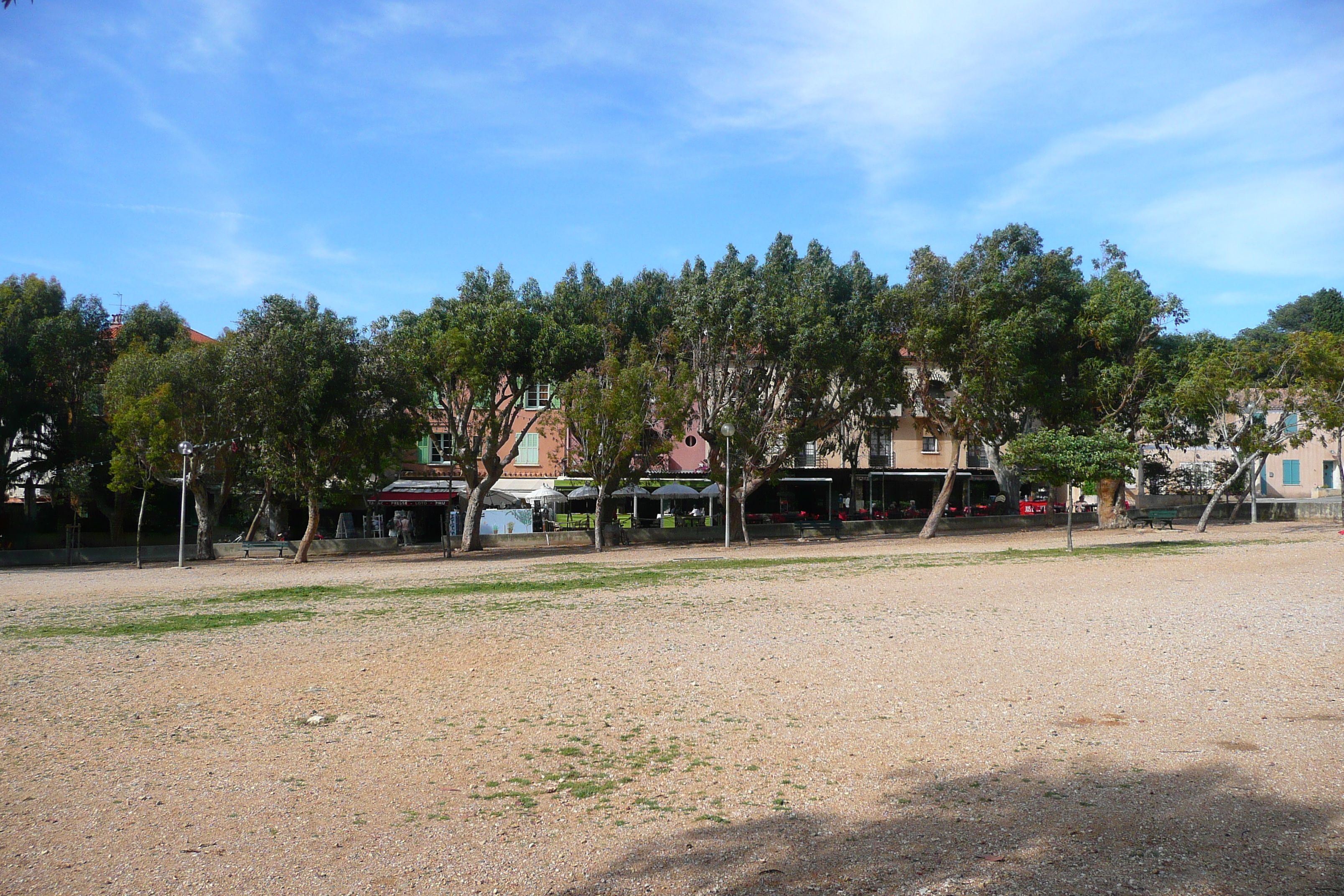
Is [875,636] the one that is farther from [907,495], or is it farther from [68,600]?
[907,495]

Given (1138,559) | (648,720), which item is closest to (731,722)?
(648,720)

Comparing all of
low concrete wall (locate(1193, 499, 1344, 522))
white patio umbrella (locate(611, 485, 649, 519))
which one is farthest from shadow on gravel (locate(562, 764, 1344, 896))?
low concrete wall (locate(1193, 499, 1344, 522))

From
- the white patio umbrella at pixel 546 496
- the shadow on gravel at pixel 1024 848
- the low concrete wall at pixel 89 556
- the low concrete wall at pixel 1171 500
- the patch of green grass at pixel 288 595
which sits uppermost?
the white patio umbrella at pixel 546 496

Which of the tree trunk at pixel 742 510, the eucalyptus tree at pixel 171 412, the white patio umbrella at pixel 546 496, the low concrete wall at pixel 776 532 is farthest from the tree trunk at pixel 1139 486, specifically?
the eucalyptus tree at pixel 171 412

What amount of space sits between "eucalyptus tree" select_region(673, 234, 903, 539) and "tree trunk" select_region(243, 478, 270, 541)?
15.4m

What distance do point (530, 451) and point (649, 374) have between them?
16923 millimetres

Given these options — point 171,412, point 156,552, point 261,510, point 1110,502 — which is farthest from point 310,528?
point 1110,502

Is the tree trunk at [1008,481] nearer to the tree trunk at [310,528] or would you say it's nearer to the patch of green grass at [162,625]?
the tree trunk at [310,528]

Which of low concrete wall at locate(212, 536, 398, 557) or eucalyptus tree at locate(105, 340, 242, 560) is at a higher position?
eucalyptus tree at locate(105, 340, 242, 560)

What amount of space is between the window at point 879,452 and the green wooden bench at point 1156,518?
638 inches

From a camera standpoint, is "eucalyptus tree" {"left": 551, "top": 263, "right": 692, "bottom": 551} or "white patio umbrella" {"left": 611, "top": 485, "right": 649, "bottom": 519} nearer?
"eucalyptus tree" {"left": 551, "top": 263, "right": 692, "bottom": 551}

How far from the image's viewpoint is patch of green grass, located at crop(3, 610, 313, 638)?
13750 mm

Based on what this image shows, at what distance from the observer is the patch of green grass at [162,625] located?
45.1 ft

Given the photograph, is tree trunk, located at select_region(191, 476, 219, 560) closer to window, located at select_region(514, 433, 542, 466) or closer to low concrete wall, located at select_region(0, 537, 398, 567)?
low concrete wall, located at select_region(0, 537, 398, 567)
